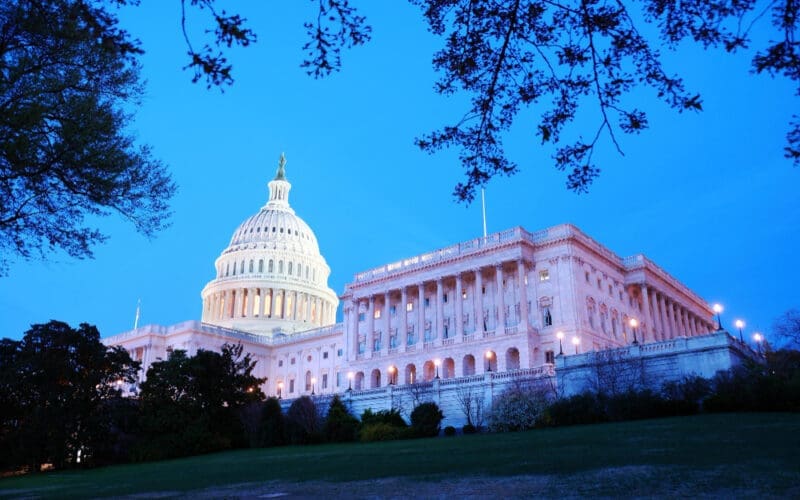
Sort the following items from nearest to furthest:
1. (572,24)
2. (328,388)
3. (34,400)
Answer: (572,24), (34,400), (328,388)

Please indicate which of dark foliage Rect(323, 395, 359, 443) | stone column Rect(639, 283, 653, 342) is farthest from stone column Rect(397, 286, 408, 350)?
dark foliage Rect(323, 395, 359, 443)

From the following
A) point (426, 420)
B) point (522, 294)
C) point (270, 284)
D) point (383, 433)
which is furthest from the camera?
point (270, 284)

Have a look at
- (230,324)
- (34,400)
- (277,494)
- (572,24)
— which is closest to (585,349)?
(34,400)

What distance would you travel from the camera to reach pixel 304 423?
49.7 meters

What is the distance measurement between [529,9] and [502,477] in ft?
40.9

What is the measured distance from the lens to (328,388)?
Answer: 103938 mm

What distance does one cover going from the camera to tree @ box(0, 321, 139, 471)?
4675cm

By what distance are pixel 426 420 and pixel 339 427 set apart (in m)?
7.33

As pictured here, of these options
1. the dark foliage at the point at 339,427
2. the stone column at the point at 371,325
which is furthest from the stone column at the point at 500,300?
the dark foliage at the point at 339,427

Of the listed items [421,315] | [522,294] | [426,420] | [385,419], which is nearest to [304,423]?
[385,419]

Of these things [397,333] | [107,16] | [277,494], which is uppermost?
[397,333]

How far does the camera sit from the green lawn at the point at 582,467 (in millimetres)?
14476

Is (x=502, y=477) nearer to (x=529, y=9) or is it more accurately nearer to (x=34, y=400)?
(x=529, y=9)

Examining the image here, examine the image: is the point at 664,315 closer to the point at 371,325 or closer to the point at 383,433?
the point at 371,325
